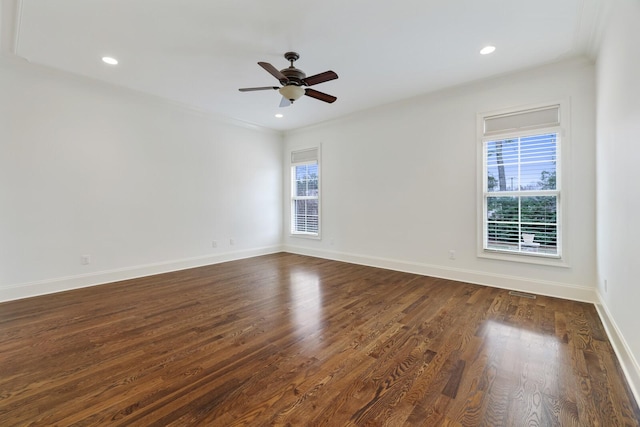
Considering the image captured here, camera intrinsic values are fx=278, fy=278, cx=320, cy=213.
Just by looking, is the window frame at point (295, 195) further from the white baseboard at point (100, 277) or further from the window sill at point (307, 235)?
the white baseboard at point (100, 277)

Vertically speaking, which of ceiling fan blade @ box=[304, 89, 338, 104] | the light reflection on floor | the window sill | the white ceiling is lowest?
the light reflection on floor

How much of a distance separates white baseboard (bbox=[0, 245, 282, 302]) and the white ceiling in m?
2.78

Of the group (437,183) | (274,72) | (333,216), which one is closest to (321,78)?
(274,72)

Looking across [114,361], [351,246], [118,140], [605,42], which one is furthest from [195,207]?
[605,42]

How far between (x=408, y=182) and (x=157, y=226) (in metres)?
4.32

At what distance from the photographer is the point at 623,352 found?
6.64 feet

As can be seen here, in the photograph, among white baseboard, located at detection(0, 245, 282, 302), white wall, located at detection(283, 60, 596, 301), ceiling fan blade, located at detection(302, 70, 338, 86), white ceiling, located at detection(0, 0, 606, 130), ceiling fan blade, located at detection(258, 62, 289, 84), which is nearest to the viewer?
white ceiling, located at detection(0, 0, 606, 130)

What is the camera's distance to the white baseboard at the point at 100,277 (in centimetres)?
346

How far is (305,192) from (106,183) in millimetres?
3686

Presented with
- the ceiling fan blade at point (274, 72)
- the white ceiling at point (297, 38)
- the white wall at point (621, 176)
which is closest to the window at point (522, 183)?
the white wall at point (621, 176)

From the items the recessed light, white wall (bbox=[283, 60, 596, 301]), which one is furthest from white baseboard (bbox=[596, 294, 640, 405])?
the recessed light

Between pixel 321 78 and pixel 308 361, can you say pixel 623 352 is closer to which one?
pixel 308 361

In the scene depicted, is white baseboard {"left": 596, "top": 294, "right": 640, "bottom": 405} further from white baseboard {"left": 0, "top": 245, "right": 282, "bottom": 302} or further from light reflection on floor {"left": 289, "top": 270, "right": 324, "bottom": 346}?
white baseboard {"left": 0, "top": 245, "right": 282, "bottom": 302}

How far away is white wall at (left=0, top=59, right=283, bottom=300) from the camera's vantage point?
348cm
